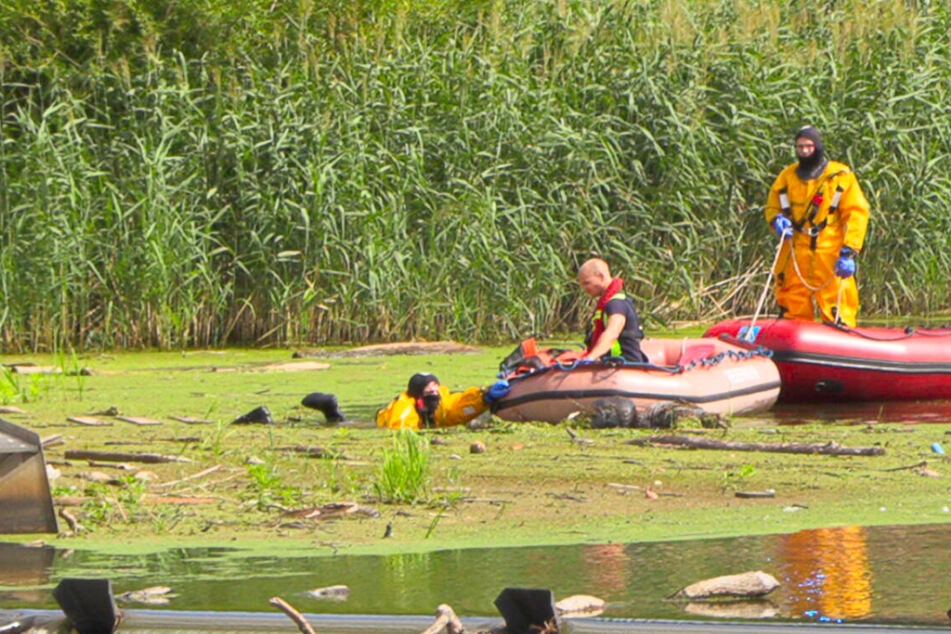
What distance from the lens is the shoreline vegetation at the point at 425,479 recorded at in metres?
6.55

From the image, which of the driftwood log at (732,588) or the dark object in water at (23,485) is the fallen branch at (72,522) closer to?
the dark object in water at (23,485)

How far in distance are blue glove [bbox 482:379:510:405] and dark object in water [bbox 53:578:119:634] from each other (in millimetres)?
5345

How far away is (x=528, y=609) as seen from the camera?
15.1 ft

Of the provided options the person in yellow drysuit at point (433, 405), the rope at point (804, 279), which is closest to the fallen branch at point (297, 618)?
the person in yellow drysuit at point (433, 405)

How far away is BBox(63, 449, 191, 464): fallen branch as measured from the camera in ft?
26.9

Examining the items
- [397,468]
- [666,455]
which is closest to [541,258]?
[666,455]

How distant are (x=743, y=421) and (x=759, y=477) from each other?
295 centimetres

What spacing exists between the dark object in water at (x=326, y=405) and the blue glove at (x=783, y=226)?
3.88 metres

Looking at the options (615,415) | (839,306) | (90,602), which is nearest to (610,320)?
(615,415)

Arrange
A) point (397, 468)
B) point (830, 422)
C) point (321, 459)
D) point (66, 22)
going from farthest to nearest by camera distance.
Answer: point (66, 22), point (830, 422), point (321, 459), point (397, 468)

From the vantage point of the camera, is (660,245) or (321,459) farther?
(660,245)

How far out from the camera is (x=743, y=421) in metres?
10.7

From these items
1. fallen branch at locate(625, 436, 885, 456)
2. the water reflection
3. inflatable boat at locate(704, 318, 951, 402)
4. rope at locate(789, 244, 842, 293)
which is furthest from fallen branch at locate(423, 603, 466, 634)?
rope at locate(789, 244, 842, 293)

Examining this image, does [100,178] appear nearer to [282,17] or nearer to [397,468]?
[282,17]
